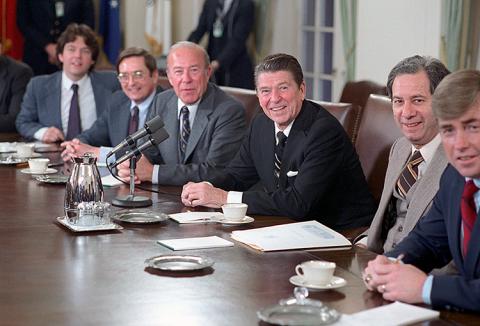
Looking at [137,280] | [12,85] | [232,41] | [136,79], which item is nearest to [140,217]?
[137,280]

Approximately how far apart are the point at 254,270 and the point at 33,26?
273 inches

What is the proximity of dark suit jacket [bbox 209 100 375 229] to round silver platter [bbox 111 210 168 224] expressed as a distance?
1.24ft

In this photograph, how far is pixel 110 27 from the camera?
9.49m

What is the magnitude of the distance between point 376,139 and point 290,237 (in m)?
1.36

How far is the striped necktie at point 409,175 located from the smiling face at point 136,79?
2.17m

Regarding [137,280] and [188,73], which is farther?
[188,73]

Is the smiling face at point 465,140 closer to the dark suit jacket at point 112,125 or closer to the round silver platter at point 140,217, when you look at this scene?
the round silver platter at point 140,217

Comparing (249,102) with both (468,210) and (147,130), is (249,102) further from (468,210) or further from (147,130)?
(468,210)

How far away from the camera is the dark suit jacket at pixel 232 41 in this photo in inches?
328

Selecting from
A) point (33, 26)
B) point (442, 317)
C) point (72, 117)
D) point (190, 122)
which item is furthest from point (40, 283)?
point (33, 26)

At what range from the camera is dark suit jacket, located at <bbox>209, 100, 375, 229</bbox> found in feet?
12.2

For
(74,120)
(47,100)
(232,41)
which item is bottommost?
(74,120)

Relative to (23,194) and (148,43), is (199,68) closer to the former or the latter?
(23,194)

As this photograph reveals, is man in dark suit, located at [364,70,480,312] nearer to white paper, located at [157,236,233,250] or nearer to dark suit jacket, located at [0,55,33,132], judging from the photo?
white paper, located at [157,236,233,250]
